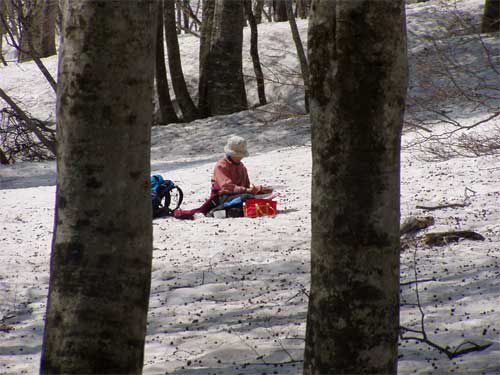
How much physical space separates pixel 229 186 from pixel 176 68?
807cm

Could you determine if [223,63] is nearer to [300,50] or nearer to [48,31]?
[300,50]

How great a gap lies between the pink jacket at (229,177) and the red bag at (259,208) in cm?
23

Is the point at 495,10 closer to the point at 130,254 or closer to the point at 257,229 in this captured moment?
the point at 257,229

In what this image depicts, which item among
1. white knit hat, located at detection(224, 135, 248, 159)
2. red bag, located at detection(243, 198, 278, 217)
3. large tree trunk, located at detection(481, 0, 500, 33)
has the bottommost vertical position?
red bag, located at detection(243, 198, 278, 217)

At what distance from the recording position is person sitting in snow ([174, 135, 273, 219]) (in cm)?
834

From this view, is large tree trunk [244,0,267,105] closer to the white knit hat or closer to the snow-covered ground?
the snow-covered ground

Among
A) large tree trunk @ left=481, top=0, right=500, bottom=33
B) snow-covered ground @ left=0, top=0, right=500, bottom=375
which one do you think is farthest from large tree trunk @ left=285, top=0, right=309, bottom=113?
large tree trunk @ left=481, top=0, right=500, bottom=33

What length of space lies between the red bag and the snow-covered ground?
143 mm

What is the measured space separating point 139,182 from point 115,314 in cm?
49

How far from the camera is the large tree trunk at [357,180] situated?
2.45 m

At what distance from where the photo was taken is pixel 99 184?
258 centimetres

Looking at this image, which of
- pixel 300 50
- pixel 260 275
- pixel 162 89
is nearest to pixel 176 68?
pixel 162 89

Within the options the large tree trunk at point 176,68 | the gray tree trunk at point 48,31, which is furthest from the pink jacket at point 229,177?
the gray tree trunk at point 48,31

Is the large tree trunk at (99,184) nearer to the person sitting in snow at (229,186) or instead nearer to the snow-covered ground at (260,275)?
the snow-covered ground at (260,275)
